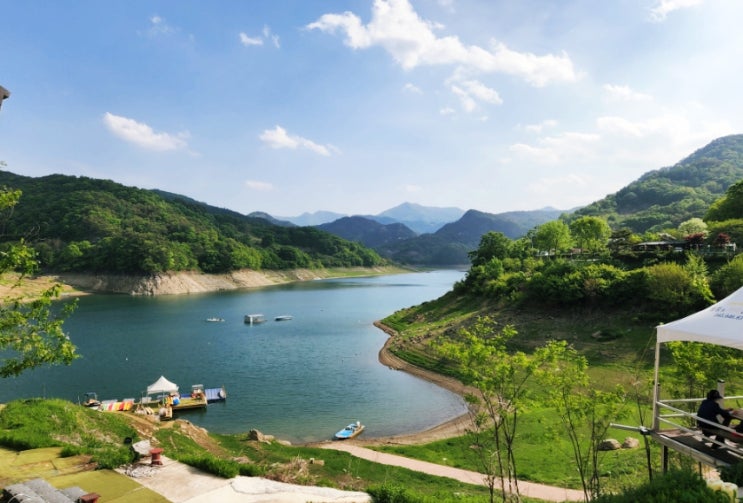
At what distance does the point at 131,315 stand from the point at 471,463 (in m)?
65.5

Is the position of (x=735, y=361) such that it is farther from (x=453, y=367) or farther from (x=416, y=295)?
(x=416, y=295)

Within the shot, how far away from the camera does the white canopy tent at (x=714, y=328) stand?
7.89m

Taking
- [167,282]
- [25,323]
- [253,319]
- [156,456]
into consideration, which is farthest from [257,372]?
[167,282]

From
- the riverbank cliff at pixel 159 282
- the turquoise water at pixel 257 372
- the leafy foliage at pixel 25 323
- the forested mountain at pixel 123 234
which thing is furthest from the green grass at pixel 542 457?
the forested mountain at pixel 123 234

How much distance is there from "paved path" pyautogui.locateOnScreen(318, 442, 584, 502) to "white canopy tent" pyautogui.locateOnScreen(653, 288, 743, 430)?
8.48 metres

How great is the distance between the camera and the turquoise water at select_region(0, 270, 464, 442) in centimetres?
2966

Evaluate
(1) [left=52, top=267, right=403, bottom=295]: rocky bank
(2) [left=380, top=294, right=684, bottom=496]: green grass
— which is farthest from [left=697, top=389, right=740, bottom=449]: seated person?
(1) [left=52, top=267, right=403, bottom=295]: rocky bank

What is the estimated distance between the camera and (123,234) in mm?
114562

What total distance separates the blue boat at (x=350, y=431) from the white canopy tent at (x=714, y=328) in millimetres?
20205

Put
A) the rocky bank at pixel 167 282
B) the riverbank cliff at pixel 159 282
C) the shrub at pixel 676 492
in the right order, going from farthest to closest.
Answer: the rocky bank at pixel 167 282, the riverbank cliff at pixel 159 282, the shrub at pixel 676 492

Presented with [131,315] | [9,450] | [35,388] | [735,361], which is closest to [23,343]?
[9,450]

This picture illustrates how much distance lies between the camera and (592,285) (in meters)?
43.0

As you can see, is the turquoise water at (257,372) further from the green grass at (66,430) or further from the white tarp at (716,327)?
the white tarp at (716,327)

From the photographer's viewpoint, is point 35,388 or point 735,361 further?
point 35,388
